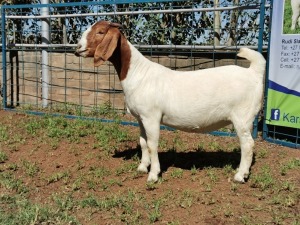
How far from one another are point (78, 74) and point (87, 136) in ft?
8.62

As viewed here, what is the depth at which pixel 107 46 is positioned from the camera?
4.63 m

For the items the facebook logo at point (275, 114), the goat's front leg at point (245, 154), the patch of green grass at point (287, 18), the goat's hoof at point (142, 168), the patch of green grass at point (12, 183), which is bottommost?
the patch of green grass at point (12, 183)

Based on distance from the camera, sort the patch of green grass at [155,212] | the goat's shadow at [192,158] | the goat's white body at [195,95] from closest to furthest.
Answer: the patch of green grass at [155,212] → the goat's white body at [195,95] → the goat's shadow at [192,158]

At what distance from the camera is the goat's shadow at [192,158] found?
5.45 metres

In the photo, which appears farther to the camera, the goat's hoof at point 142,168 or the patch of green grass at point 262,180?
the goat's hoof at point 142,168

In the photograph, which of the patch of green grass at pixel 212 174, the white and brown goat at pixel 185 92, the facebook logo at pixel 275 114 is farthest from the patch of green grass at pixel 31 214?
the facebook logo at pixel 275 114

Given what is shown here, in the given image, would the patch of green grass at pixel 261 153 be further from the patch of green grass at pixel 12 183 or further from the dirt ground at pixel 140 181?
the patch of green grass at pixel 12 183

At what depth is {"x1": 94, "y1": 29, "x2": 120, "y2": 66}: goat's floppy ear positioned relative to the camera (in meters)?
4.62

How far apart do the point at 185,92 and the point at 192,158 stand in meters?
1.44

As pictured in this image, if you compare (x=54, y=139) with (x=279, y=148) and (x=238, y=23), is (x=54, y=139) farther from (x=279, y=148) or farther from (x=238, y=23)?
(x=238, y=23)

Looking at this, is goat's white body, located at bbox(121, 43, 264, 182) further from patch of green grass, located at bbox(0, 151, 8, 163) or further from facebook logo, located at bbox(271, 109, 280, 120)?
patch of green grass, located at bbox(0, 151, 8, 163)

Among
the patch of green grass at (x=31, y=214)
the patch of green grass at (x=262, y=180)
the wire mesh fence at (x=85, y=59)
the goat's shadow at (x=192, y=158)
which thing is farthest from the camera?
the wire mesh fence at (x=85, y=59)

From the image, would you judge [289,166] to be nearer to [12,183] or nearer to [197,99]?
[197,99]

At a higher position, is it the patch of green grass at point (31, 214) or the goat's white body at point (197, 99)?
the goat's white body at point (197, 99)
